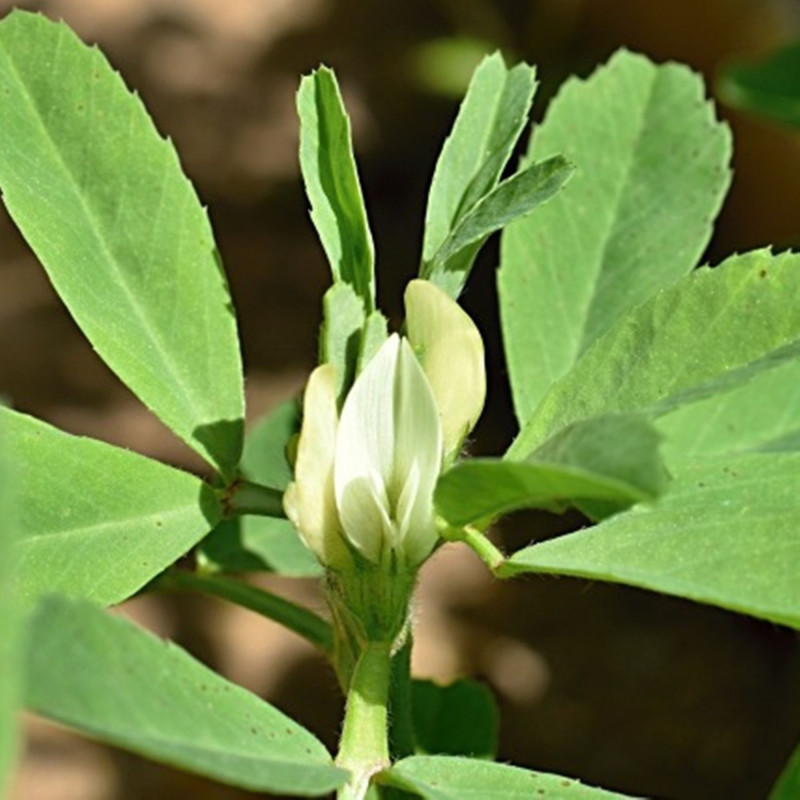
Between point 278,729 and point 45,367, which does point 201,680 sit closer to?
point 278,729

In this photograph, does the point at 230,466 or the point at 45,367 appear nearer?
the point at 230,466

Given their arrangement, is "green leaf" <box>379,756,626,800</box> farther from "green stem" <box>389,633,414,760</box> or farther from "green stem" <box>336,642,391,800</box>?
"green stem" <box>389,633,414,760</box>

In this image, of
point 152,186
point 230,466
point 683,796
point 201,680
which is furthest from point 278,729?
point 683,796

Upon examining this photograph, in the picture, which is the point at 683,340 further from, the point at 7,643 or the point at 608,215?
the point at 7,643

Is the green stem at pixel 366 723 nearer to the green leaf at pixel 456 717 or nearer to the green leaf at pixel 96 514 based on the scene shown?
the green leaf at pixel 96 514

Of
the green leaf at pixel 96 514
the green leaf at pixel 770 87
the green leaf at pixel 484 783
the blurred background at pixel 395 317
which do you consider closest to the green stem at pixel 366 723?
the green leaf at pixel 484 783

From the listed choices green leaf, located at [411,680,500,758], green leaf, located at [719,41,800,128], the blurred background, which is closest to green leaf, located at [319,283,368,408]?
green leaf, located at [411,680,500,758]
